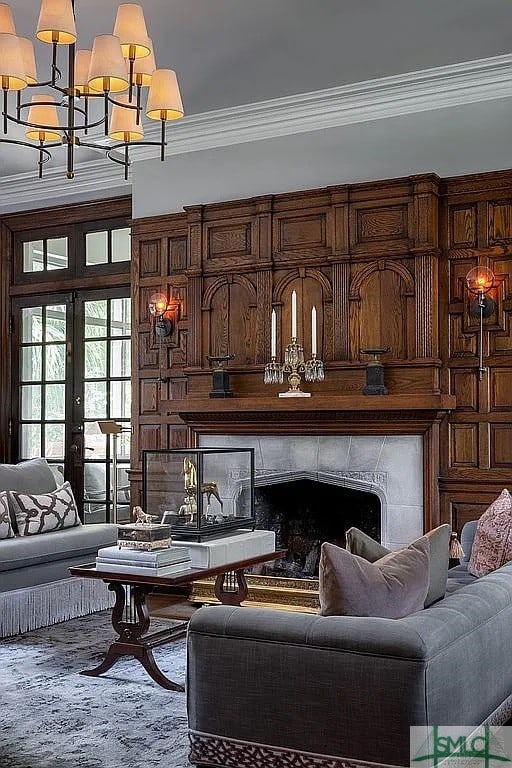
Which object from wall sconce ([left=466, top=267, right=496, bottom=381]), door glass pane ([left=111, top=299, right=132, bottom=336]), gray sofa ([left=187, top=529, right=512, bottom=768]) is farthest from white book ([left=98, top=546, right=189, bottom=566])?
door glass pane ([left=111, top=299, right=132, bottom=336])

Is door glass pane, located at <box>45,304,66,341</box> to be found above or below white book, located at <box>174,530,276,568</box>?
above

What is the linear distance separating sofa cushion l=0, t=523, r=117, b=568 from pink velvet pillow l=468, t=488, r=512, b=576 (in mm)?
2441

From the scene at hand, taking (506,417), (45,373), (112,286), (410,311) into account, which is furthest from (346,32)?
(45,373)

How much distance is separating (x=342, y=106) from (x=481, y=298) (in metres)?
→ 1.59

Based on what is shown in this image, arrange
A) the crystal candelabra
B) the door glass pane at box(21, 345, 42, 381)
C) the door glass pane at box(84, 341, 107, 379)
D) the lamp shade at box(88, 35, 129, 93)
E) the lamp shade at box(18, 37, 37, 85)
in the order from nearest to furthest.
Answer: the lamp shade at box(88, 35, 129, 93), the lamp shade at box(18, 37, 37, 85), the crystal candelabra, the door glass pane at box(84, 341, 107, 379), the door glass pane at box(21, 345, 42, 381)

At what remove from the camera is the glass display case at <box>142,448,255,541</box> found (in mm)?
4254

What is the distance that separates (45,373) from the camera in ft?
25.8

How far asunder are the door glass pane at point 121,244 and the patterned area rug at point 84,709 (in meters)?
3.53

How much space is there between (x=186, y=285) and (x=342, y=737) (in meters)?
4.28

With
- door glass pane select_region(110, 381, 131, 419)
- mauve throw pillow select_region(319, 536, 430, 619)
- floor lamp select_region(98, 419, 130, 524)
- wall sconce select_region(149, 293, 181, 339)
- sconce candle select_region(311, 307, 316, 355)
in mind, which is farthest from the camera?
door glass pane select_region(110, 381, 131, 419)

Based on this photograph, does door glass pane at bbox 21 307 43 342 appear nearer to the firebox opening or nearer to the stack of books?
the firebox opening

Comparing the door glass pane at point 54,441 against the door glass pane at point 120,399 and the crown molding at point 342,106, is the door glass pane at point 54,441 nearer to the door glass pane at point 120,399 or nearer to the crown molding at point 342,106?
the door glass pane at point 120,399

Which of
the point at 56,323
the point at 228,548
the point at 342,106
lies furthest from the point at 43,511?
the point at 342,106

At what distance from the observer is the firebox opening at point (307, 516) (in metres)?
5.78
